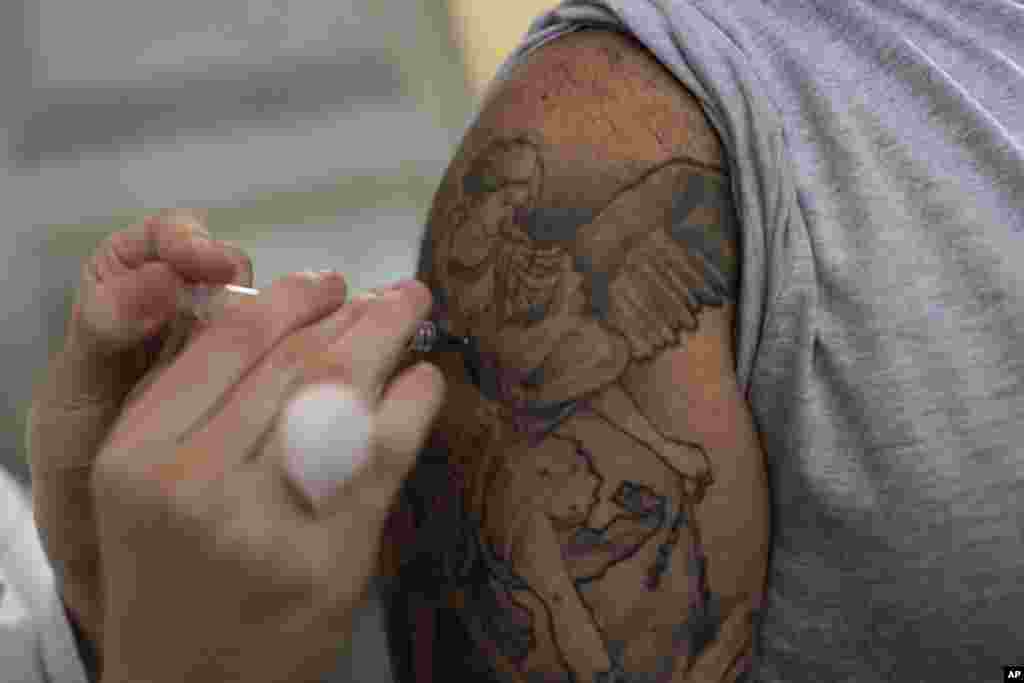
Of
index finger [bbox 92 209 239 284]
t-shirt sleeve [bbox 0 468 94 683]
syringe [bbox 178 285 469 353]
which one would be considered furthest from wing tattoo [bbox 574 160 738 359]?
t-shirt sleeve [bbox 0 468 94 683]

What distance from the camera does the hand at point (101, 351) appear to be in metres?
0.64

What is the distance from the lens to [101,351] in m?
0.67

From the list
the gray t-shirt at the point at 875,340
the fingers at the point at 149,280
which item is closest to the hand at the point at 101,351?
the fingers at the point at 149,280

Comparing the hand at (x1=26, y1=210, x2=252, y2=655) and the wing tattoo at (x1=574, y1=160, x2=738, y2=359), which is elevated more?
the wing tattoo at (x1=574, y1=160, x2=738, y2=359)

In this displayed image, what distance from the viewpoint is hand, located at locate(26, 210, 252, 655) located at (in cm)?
64

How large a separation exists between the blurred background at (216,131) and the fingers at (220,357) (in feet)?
2.48

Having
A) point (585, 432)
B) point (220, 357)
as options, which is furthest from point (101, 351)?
point (585, 432)

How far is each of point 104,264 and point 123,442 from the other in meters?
0.23

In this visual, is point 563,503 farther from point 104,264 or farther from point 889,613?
point 104,264

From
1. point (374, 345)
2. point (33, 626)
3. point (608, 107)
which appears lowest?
point (33, 626)

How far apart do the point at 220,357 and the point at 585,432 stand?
0.86ft

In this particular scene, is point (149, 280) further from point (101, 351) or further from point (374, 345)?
point (374, 345)

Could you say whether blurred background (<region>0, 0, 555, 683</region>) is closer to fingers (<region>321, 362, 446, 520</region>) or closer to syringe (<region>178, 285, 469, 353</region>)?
syringe (<region>178, 285, 469, 353</region>)

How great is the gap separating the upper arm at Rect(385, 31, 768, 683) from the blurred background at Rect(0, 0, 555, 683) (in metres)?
0.66
